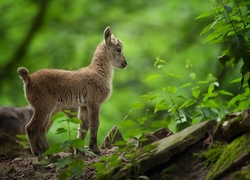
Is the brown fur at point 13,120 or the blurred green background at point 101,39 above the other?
the blurred green background at point 101,39

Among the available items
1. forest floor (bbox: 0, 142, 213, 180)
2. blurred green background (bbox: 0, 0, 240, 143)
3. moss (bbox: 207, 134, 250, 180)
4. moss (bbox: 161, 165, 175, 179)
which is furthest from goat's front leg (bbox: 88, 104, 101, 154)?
blurred green background (bbox: 0, 0, 240, 143)

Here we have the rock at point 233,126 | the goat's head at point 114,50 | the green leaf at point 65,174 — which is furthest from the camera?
the goat's head at point 114,50

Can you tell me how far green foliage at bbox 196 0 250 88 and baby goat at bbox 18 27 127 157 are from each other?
88.8 inches

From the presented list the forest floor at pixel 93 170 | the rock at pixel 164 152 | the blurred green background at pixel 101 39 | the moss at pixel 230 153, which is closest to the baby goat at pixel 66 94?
the forest floor at pixel 93 170

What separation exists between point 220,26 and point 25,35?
29.1 ft

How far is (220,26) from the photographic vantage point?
17.5 feet

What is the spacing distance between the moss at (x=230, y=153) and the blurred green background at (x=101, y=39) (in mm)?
7599

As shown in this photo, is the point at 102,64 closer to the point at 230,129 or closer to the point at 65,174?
the point at 65,174

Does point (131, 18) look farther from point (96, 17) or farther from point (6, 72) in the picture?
point (6, 72)

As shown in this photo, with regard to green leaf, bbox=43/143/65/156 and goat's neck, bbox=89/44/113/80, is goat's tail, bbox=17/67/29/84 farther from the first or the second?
green leaf, bbox=43/143/65/156

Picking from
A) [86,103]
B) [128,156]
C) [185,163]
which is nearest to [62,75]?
[86,103]

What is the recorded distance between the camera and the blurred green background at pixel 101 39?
1296 cm

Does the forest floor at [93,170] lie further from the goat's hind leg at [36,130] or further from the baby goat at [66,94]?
the baby goat at [66,94]

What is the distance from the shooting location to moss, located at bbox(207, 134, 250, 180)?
4734 mm
